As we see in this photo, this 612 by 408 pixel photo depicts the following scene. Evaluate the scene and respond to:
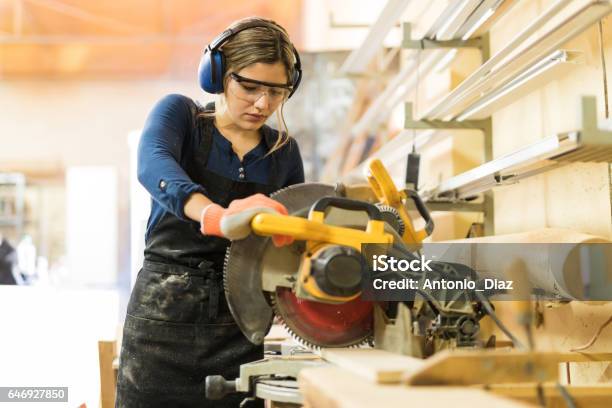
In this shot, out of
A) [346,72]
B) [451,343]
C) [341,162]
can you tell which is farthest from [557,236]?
[341,162]

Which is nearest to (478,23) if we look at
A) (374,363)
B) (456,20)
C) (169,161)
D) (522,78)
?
(456,20)

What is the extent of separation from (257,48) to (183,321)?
62 cm

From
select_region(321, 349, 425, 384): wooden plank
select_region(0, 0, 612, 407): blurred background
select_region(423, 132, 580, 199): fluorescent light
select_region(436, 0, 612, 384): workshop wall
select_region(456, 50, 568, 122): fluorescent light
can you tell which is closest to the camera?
select_region(321, 349, 425, 384): wooden plank

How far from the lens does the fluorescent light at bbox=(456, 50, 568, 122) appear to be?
5.56 ft

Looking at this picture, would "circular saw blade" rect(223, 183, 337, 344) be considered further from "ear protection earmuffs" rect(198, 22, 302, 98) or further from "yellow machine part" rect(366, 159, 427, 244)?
"ear protection earmuffs" rect(198, 22, 302, 98)

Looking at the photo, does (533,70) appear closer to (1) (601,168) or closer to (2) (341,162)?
(1) (601,168)

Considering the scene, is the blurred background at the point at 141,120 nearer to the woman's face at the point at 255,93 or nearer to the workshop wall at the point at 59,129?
the workshop wall at the point at 59,129

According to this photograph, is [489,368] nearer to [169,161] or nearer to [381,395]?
[381,395]

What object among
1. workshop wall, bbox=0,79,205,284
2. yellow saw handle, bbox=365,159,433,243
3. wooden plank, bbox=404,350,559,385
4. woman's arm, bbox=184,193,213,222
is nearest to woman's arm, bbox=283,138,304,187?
yellow saw handle, bbox=365,159,433,243

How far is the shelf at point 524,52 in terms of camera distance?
1563 mm

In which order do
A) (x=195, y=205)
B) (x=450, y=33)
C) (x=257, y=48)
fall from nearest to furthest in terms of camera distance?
1. (x=195, y=205)
2. (x=257, y=48)
3. (x=450, y=33)

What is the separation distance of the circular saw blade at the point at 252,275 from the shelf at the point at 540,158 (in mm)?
482

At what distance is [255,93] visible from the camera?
1568 mm

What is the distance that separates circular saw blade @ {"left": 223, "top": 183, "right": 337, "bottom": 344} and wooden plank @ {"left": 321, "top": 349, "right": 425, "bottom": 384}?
136 mm
